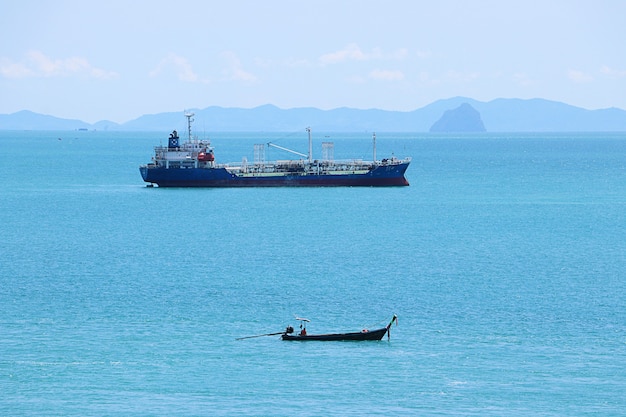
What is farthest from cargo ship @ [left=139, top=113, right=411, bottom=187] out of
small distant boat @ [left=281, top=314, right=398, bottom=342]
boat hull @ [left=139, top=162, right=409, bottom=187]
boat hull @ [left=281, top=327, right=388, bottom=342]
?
boat hull @ [left=281, top=327, right=388, bottom=342]

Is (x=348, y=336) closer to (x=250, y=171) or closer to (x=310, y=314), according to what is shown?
(x=310, y=314)

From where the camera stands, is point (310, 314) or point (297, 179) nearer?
point (310, 314)

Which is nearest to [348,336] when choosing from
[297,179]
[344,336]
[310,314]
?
[344,336]

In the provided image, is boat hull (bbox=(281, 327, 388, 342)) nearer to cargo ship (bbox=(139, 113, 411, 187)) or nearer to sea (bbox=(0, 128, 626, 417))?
sea (bbox=(0, 128, 626, 417))

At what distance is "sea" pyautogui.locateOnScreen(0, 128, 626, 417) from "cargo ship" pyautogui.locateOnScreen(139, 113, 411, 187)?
1327 inches

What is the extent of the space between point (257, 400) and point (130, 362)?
28.3ft

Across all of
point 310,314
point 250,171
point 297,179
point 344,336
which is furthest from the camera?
point 250,171

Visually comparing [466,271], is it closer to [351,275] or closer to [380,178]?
[351,275]

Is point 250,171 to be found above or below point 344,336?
above

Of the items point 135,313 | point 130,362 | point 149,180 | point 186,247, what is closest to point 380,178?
point 149,180

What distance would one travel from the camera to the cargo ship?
156 meters

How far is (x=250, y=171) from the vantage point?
163625mm

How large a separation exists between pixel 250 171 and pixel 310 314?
3901 inches

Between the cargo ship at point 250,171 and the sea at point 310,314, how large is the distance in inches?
1327
